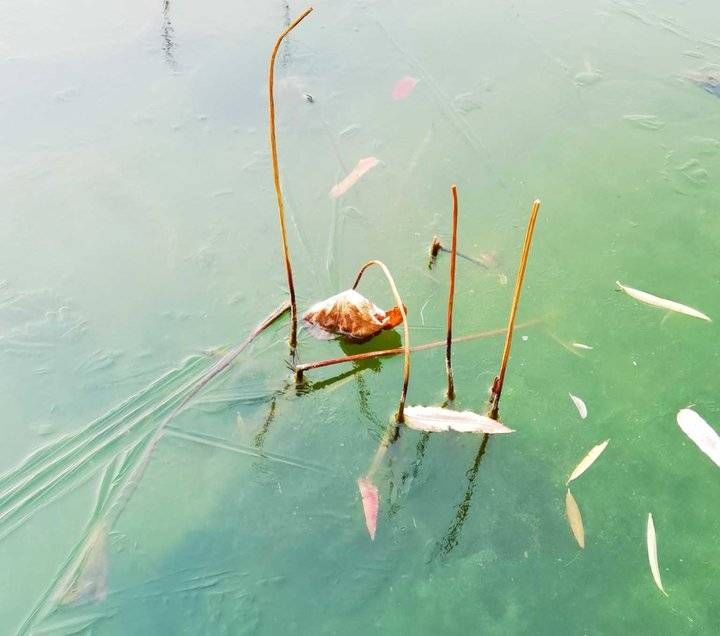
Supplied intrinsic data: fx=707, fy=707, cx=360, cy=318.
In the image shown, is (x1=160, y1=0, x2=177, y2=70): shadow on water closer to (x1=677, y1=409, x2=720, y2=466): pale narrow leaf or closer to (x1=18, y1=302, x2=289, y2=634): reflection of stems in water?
(x1=18, y1=302, x2=289, y2=634): reflection of stems in water

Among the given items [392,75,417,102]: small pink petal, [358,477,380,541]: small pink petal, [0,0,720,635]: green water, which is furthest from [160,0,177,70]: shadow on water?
[358,477,380,541]: small pink petal

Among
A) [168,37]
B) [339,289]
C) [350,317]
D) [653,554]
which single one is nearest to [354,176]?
[339,289]

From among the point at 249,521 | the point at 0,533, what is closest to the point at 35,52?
the point at 0,533

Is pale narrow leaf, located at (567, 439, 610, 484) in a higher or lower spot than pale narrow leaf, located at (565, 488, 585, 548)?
higher

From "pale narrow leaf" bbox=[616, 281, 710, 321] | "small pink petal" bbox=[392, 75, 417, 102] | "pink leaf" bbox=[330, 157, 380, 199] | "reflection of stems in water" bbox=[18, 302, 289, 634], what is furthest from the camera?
"small pink petal" bbox=[392, 75, 417, 102]

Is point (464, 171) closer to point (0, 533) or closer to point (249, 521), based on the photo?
point (249, 521)

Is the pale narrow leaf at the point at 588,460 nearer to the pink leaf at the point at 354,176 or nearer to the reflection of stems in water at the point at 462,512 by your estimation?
the reflection of stems in water at the point at 462,512
